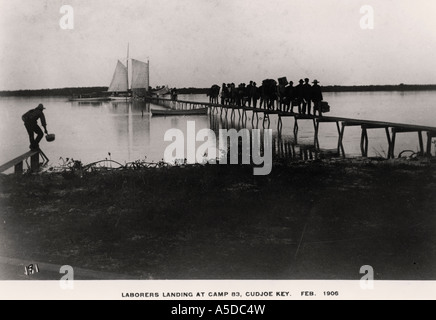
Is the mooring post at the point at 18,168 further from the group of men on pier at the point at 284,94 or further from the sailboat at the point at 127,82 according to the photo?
the sailboat at the point at 127,82

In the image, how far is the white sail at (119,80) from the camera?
331ft

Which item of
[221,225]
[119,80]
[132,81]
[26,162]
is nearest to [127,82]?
[119,80]

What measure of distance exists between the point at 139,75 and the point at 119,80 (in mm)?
10330


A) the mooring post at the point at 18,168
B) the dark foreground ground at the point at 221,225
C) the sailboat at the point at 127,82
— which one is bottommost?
the dark foreground ground at the point at 221,225

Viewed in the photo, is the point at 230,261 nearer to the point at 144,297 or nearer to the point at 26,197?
the point at 144,297

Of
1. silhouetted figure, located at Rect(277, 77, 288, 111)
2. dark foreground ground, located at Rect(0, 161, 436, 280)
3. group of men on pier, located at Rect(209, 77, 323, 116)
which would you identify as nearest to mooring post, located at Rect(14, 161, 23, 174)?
dark foreground ground, located at Rect(0, 161, 436, 280)

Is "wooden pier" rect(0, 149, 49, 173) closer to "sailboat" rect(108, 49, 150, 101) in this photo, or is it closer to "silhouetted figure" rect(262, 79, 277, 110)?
"silhouetted figure" rect(262, 79, 277, 110)

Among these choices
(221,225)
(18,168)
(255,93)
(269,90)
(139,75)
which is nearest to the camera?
(221,225)

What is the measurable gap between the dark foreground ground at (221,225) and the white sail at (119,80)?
91709 millimetres

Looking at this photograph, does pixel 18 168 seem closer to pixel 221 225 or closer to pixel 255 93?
pixel 221 225

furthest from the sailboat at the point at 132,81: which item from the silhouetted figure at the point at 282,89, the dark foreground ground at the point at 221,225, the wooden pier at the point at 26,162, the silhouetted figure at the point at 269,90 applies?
the dark foreground ground at the point at 221,225

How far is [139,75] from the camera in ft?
307

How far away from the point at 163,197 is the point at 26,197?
287cm

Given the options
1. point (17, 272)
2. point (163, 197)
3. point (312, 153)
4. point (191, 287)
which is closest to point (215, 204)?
point (163, 197)
